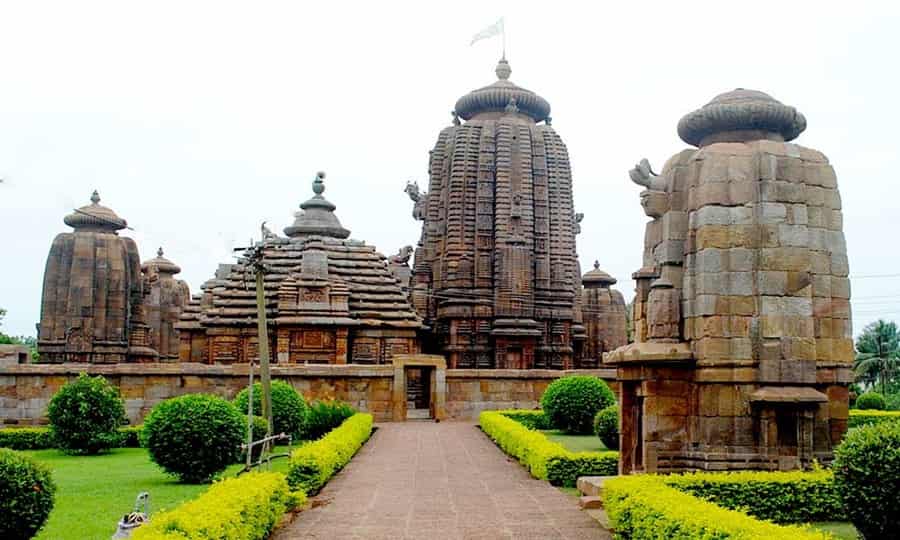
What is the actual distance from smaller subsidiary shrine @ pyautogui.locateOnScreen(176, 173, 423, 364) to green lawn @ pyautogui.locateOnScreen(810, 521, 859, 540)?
67.0 feet

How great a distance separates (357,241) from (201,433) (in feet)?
65.1

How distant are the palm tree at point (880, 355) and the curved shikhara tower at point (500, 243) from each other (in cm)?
2256

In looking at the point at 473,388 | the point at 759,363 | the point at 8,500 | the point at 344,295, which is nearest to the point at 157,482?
the point at 8,500

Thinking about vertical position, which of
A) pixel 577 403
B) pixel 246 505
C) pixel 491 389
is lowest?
pixel 246 505

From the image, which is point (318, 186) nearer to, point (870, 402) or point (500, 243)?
point (500, 243)

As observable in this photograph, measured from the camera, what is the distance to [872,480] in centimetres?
753

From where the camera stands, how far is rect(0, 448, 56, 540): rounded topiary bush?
763 cm

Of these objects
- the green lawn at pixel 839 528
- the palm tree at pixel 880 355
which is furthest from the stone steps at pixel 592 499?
the palm tree at pixel 880 355

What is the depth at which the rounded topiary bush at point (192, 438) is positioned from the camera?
519 inches

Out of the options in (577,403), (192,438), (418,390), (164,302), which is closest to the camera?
(192,438)

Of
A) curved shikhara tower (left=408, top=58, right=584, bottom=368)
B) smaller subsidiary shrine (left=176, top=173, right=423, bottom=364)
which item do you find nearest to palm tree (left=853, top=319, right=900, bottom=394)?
curved shikhara tower (left=408, top=58, right=584, bottom=368)

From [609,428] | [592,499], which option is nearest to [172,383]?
[609,428]

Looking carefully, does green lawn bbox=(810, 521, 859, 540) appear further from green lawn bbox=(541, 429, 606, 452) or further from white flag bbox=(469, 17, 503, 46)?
white flag bbox=(469, 17, 503, 46)

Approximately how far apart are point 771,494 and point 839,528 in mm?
732
